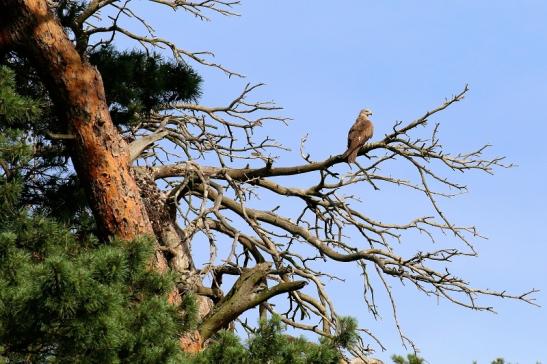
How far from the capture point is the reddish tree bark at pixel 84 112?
9.12 m

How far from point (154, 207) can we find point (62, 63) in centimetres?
205

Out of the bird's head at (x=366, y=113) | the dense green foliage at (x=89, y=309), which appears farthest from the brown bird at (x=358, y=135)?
the dense green foliage at (x=89, y=309)

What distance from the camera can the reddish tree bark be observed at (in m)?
9.12

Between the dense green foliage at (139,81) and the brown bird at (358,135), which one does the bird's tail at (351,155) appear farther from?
the dense green foliage at (139,81)

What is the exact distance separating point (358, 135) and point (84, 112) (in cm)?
314

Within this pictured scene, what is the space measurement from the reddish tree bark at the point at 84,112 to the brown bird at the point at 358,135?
6.68 ft

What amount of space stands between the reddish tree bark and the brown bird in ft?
6.68

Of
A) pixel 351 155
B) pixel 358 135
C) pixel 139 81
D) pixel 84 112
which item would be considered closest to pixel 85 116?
pixel 84 112

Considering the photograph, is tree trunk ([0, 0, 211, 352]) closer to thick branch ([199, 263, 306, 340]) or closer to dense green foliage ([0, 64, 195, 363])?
thick branch ([199, 263, 306, 340])

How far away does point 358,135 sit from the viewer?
11.2 m

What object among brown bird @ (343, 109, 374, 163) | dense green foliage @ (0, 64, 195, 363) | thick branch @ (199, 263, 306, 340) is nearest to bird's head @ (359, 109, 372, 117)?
brown bird @ (343, 109, 374, 163)

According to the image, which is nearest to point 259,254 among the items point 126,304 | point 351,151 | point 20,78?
point 351,151

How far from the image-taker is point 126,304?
285 inches

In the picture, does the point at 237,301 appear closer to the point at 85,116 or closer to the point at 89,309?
the point at 85,116
